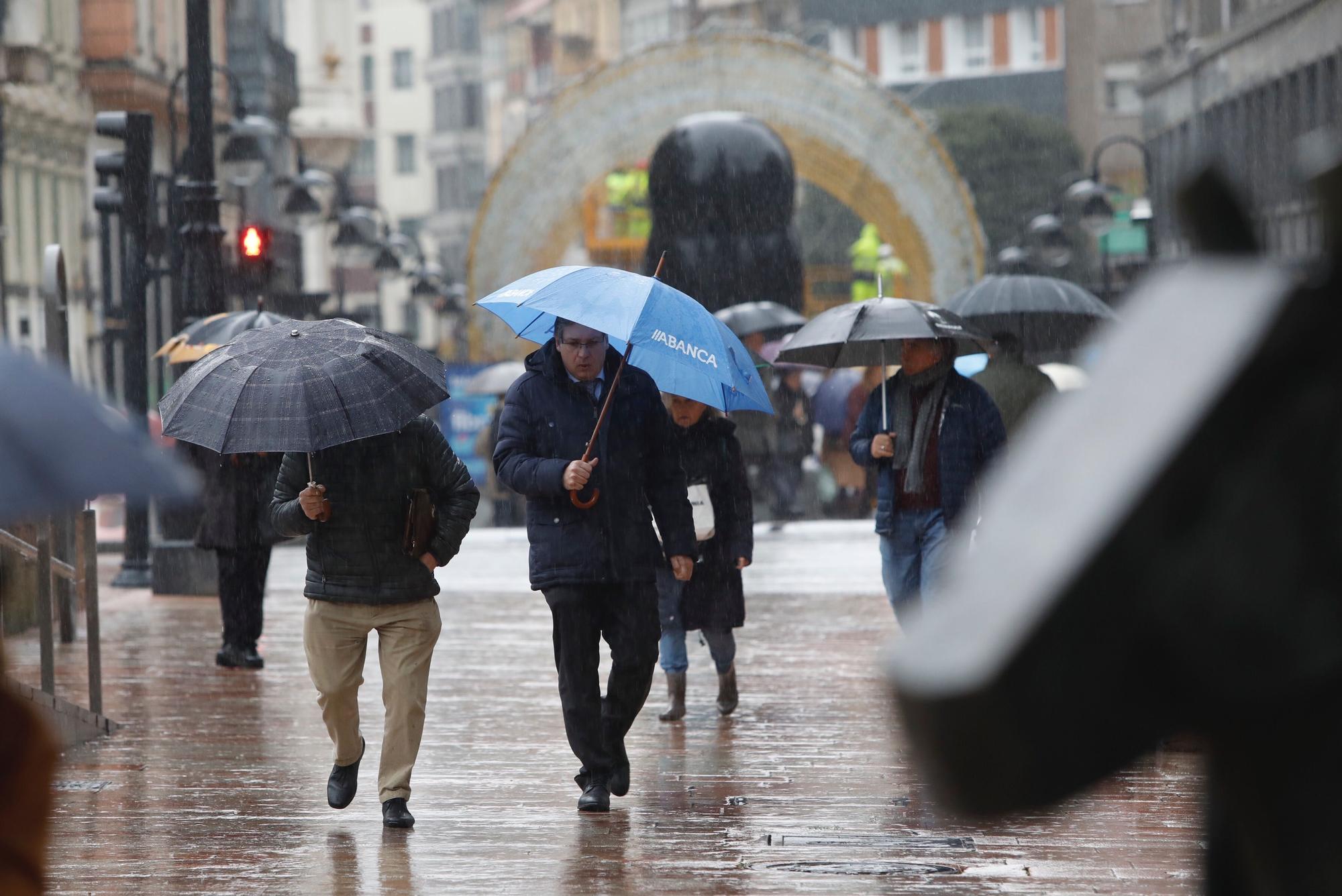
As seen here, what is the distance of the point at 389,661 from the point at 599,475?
999 mm

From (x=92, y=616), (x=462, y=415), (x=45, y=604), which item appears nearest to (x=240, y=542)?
(x=92, y=616)

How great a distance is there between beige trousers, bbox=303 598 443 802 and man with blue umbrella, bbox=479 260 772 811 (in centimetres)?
50

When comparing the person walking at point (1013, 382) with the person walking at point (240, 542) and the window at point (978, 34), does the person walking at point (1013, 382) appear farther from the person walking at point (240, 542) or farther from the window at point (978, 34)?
the window at point (978, 34)

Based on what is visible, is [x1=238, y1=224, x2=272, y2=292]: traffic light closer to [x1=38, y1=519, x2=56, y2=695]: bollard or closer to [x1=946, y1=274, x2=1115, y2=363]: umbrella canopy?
[x1=946, y1=274, x2=1115, y2=363]: umbrella canopy

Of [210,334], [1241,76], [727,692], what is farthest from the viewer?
[1241,76]

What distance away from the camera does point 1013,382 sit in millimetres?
11102

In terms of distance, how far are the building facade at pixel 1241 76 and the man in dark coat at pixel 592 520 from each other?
1761 centimetres

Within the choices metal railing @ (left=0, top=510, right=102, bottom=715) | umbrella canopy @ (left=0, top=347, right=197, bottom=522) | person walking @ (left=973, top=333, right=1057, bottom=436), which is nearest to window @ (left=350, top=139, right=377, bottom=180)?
person walking @ (left=973, top=333, right=1057, bottom=436)

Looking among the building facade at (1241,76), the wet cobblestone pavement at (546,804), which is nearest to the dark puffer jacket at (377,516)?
the wet cobblestone pavement at (546,804)

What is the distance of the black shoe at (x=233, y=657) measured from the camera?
12383mm

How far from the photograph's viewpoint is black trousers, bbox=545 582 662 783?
766cm

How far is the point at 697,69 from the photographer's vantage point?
32.4 m

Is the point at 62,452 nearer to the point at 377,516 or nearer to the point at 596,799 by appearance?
the point at 377,516

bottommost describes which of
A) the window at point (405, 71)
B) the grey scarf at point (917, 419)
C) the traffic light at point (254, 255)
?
the grey scarf at point (917, 419)
